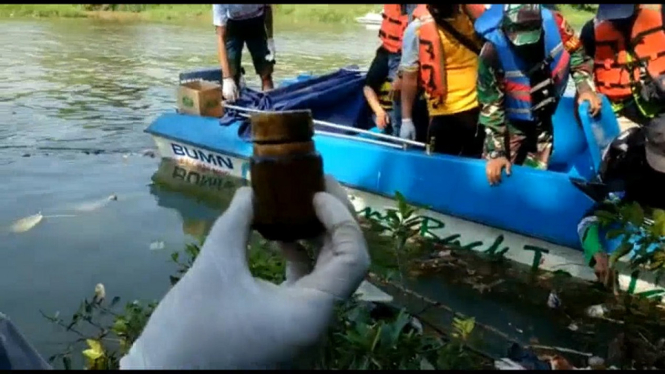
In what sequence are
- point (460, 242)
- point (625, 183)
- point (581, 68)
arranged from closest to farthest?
1. point (625, 183)
2. point (581, 68)
3. point (460, 242)

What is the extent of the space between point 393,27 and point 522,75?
150 cm

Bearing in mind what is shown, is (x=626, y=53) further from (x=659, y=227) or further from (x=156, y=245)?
(x=156, y=245)

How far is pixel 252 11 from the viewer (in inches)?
288

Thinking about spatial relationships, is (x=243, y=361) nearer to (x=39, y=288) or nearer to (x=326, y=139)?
(x=39, y=288)

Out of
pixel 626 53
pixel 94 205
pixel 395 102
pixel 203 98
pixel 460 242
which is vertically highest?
pixel 626 53

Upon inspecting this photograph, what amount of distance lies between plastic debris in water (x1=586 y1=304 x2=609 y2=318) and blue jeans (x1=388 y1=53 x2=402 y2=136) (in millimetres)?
2060

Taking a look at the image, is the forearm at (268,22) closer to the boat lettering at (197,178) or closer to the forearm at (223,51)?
the forearm at (223,51)

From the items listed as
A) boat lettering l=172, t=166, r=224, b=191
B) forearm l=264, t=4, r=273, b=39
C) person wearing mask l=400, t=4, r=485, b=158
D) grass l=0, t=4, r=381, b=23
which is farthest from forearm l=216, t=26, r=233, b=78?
grass l=0, t=4, r=381, b=23

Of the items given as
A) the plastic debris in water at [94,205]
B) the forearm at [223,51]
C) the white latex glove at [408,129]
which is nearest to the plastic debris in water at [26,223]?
the plastic debris in water at [94,205]

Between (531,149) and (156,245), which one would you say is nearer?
(531,149)

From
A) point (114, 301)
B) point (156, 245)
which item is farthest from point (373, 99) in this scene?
point (114, 301)

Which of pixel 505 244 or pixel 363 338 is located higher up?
pixel 363 338

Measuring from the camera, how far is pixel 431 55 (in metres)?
5.41

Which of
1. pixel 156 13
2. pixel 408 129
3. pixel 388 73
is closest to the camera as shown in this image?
pixel 408 129
